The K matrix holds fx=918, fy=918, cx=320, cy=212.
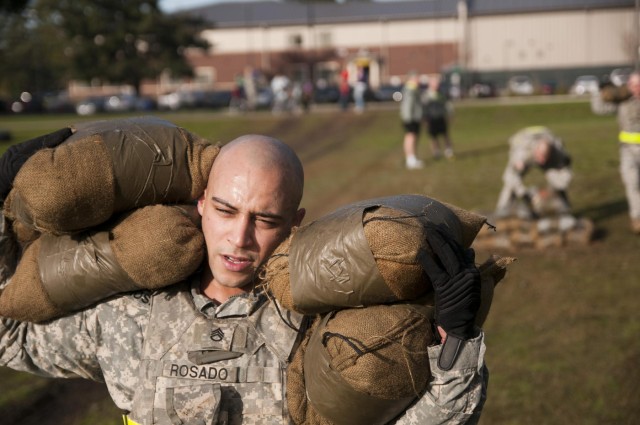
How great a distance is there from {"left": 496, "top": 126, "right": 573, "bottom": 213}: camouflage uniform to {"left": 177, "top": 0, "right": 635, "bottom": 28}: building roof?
66.3 meters

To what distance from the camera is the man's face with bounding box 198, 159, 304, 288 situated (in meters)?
3.13

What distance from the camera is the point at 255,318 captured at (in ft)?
10.6

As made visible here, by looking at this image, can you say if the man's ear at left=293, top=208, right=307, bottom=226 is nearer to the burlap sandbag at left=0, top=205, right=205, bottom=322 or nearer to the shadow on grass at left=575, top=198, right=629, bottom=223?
the burlap sandbag at left=0, top=205, right=205, bottom=322

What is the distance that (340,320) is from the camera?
113 inches

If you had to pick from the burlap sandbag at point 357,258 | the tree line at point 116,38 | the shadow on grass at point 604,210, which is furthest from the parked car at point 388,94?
the burlap sandbag at point 357,258

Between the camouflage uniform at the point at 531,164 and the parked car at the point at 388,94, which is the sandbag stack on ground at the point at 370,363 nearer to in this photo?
the camouflage uniform at the point at 531,164

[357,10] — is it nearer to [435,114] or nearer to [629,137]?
[435,114]

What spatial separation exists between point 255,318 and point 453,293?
0.85m

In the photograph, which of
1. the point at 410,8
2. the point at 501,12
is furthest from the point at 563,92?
the point at 410,8

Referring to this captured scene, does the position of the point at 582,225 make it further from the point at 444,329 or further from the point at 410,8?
the point at 410,8

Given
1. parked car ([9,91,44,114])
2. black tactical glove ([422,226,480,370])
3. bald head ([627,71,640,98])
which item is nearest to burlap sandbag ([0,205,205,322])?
black tactical glove ([422,226,480,370])

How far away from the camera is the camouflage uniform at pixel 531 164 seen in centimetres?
1361

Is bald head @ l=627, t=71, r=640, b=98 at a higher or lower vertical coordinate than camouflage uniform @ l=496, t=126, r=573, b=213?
higher

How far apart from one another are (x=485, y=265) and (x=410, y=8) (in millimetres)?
81761
